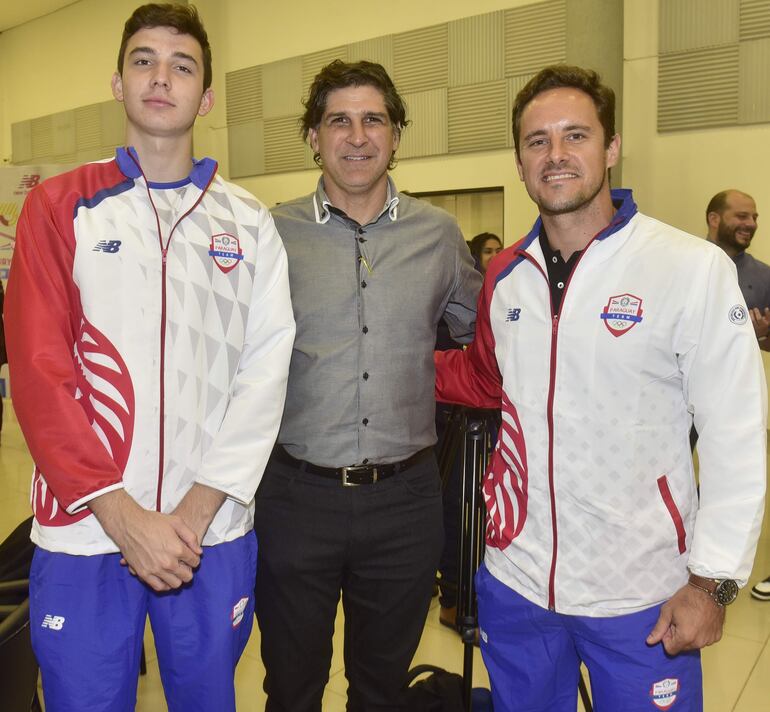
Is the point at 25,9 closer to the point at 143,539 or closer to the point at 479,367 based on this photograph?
the point at 479,367

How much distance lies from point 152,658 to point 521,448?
2018mm

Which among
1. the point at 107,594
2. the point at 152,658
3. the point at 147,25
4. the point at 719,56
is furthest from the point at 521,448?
the point at 719,56

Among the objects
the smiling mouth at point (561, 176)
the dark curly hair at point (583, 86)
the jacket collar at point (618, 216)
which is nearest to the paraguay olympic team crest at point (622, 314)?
the jacket collar at point (618, 216)

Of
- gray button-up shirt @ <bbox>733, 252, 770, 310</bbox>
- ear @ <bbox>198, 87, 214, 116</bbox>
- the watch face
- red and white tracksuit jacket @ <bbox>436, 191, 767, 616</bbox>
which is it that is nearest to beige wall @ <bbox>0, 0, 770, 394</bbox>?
gray button-up shirt @ <bbox>733, 252, 770, 310</bbox>

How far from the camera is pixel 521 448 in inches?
60.4

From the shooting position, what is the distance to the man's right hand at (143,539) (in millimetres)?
1309

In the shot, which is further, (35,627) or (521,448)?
(521,448)

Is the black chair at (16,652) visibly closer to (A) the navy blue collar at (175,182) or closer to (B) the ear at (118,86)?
(A) the navy blue collar at (175,182)

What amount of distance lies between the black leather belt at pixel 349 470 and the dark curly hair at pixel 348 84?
0.82 meters

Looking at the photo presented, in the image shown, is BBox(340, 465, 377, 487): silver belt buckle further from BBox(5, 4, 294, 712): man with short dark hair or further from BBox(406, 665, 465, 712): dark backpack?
BBox(406, 665, 465, 712): dark backpack

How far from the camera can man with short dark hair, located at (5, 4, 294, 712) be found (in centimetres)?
133

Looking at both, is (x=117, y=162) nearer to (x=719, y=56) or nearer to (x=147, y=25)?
(x=147, y=25)

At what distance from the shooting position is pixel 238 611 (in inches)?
58.6

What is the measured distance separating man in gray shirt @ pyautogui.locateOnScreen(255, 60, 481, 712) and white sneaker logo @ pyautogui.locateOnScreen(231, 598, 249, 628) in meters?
0.27
